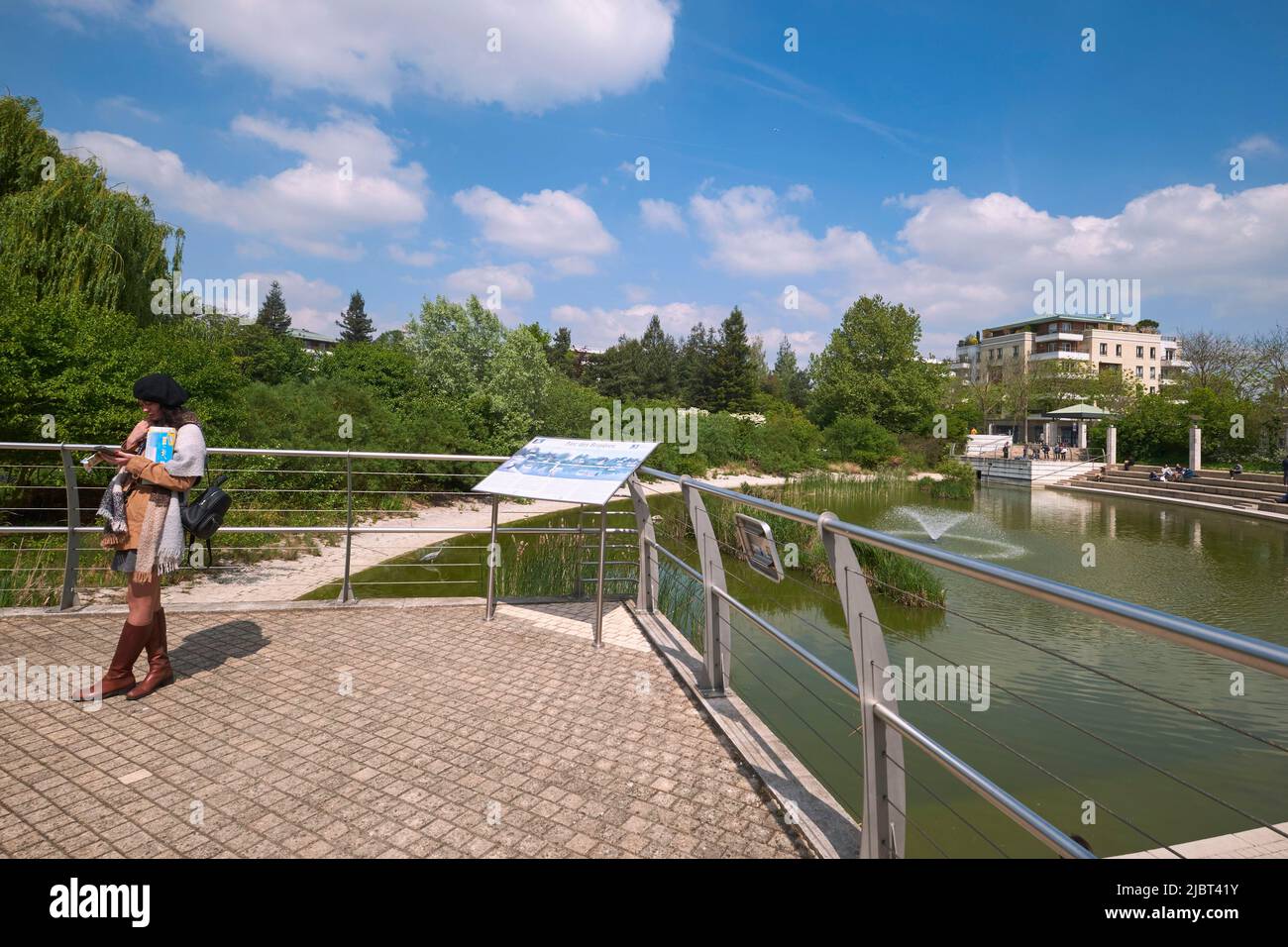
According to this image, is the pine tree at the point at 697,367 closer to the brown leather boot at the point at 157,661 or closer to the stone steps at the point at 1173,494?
the stone steps at the point at 1173,494

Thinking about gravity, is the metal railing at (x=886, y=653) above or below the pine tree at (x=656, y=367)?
below

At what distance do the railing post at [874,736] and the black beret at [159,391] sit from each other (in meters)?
3.53

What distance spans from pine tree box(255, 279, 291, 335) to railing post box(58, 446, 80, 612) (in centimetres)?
8463

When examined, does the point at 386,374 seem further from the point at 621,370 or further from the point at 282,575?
the point at 621,370

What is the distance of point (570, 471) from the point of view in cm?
519

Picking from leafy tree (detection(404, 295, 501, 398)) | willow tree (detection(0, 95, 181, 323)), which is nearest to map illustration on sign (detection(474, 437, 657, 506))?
willow tree (detection(0, 95, 181, 323))

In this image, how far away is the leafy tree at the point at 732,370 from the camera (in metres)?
64.8

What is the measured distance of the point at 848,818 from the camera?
2830mm

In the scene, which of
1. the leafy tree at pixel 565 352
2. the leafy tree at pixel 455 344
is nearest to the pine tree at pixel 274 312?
the leafy tree at pixel 565 352

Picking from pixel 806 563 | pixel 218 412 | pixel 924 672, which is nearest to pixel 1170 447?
pixel 806 563

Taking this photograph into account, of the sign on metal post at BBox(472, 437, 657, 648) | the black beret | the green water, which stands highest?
the black beret

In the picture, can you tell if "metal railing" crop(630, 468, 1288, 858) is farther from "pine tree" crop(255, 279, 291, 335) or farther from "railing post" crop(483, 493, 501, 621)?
"pine tree" crop(255, 279, 291, 335)

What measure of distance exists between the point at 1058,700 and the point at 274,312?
89906 mm

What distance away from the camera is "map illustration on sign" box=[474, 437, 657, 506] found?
184 inches
